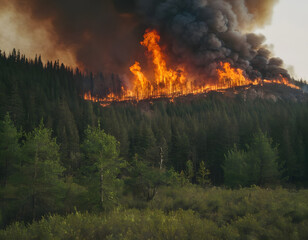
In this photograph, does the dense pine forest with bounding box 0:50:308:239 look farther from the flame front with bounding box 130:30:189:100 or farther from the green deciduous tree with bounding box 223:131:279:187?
the flame front with bounding box 130:30:189:100

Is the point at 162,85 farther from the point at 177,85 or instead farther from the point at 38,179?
the point at 38,179

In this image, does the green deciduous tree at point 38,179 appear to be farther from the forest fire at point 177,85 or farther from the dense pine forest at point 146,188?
the forest fire at point 177,85

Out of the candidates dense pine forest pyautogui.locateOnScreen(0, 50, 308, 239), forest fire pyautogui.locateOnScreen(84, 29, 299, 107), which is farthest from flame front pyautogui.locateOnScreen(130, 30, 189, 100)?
dense pine forest pyautogui.locateOnScreen(0, 50, 308, 239)

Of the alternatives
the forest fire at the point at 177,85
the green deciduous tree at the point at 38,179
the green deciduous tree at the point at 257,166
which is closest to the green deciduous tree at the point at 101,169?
the green deciduous tree at the point at 38,179

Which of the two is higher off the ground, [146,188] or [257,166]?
[257,166]

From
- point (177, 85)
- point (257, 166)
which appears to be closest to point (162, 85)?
point (177, 85)

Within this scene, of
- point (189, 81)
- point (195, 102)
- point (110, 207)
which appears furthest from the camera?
point (189, 81)

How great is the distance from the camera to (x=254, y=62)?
16000 cm

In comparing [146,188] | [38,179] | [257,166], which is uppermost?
[38,179]

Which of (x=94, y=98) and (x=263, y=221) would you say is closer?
(x=263, y=221)

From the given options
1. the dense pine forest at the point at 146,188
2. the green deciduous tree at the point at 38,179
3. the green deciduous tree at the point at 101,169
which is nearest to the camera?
the dense pine forest at the point at 146,188

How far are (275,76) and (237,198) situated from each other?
161272 mm

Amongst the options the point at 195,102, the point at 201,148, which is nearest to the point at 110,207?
the point at 201,148

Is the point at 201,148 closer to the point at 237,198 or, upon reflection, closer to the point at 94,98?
the point at 237,198
